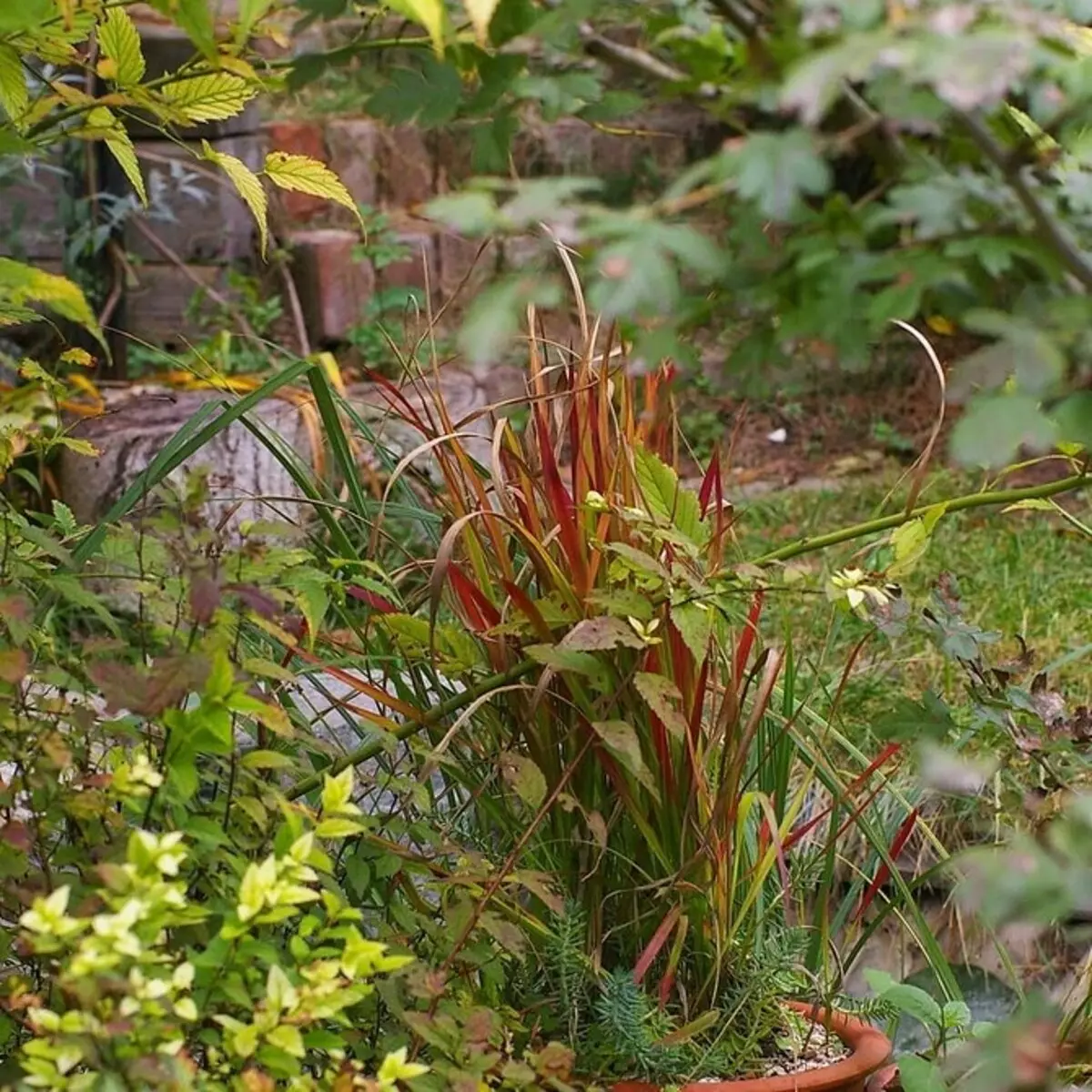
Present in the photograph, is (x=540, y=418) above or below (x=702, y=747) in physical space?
above

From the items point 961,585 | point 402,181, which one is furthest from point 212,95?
point 402,181

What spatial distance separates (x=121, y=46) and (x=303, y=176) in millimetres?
185

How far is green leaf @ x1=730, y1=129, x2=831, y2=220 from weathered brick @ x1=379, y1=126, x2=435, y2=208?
14.0ft

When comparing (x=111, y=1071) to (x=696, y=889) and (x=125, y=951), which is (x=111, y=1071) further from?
(x=696, y=889)

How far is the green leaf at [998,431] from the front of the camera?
0.63m

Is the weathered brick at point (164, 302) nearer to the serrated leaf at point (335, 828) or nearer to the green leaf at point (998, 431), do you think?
the serrated leaf at point (335, 828)

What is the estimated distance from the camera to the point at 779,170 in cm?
65

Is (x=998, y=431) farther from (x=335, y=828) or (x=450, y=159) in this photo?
(x=450, y=159)

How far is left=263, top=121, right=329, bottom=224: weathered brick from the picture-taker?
457 cm

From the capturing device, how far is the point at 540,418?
60.1 inches

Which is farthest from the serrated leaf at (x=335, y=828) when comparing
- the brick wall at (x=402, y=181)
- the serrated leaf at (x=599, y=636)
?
the brick wall at (x=402, y=181)

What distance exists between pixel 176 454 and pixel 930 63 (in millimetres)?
1051

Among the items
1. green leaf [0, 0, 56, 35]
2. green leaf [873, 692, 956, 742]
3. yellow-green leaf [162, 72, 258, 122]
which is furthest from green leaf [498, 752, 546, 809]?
green leaf [0, 0, 56, 35]

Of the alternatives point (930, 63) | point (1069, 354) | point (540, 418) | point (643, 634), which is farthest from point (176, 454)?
point (930, 63)
